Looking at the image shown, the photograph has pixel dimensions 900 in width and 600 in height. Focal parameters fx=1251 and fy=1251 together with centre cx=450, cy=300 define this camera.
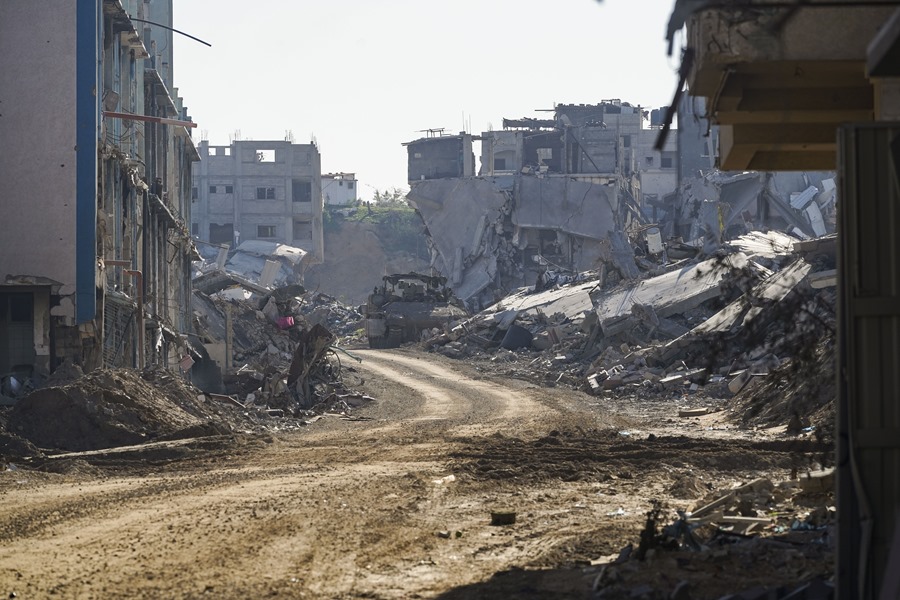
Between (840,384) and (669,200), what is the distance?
64.5m

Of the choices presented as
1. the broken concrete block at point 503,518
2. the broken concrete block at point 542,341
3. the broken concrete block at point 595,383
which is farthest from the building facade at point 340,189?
the broken concrete block at point 503,518

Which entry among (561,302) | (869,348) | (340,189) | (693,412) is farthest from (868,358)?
(340,189)

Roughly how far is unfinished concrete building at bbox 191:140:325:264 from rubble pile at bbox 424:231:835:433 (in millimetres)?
31222

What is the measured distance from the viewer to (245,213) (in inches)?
3105

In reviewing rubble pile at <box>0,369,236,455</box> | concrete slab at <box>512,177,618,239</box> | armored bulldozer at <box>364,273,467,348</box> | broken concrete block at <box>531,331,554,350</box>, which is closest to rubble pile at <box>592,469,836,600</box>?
rubble pile at <box>0,369,236,455</box>

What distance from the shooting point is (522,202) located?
210 ft

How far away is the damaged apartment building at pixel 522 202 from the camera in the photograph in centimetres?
6356

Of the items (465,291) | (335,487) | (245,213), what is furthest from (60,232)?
(245,213)

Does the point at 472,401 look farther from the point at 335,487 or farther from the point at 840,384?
the point at 840,384

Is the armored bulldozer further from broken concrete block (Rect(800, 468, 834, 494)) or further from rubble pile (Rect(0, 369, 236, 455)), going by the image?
broken concrete block (Rect(800, 468, 834, 494))

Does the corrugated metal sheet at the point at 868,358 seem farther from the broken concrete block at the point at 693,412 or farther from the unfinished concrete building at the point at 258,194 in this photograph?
the unfinished concrete building at the point at 258,194

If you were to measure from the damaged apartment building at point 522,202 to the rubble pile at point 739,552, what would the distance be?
49045 mm

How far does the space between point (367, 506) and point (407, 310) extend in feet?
120

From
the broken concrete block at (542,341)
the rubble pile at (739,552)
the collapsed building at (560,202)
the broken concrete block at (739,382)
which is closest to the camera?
the rubble pile at (739,552)
